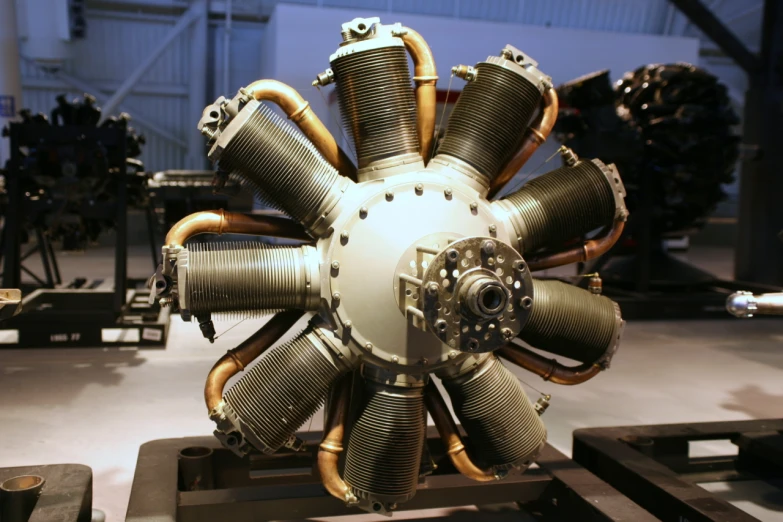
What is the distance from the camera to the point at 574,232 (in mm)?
2113

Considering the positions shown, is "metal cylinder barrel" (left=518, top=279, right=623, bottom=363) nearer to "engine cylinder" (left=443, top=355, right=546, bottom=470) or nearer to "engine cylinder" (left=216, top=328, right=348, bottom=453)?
"engine cylinder" (left=443, top=355, right=546, bottom=470)

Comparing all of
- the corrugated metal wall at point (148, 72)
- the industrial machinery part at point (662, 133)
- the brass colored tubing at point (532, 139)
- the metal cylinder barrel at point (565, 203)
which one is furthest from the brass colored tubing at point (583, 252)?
the corrugated metal wall at point (148, 72)

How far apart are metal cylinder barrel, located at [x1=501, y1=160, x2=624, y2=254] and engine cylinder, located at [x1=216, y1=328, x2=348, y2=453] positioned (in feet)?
2.04

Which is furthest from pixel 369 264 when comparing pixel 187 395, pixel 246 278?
pixel 187 395

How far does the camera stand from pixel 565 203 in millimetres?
2072

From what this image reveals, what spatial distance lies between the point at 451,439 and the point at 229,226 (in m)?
0.82

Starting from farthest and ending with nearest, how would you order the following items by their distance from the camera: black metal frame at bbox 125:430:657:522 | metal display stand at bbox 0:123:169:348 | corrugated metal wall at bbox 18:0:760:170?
corrugated metal wall at bbox 18:0:760:170 → metal display stand at bbox 0:123:169:348 → black metal frame at bbox 125:430:657:522

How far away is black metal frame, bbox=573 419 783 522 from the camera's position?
213 centimetres

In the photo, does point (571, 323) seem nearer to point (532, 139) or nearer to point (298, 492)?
point (532, 139)

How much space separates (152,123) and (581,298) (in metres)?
10.0

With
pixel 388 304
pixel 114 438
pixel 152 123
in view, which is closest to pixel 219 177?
pixel 388 304

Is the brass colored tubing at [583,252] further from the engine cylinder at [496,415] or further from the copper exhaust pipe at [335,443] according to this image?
the copper exhaust pipe at [335,443]

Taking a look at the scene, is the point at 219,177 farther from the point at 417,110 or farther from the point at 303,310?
the point at 417,110

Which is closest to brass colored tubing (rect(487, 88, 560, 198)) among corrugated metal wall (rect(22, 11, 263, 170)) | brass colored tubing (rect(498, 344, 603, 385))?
brass colored tubing (rect(498, 344, 603, 385))
